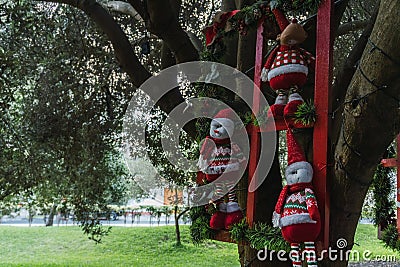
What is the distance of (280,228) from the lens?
4.62 feet

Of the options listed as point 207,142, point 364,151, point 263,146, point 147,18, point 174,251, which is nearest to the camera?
point 364,151

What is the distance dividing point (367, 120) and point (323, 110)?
0.41 ft

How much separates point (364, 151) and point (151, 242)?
7.10 meters

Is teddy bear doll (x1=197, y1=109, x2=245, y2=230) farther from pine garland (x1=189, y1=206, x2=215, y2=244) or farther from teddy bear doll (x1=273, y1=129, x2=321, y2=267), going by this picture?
teddy bear doll (x1=273, y1=129, x2=321, y2=267)

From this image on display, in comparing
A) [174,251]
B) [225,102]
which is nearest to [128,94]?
[225,102]

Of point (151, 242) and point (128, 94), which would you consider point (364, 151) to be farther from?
point (151, 242)

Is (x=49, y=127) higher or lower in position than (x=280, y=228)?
higher

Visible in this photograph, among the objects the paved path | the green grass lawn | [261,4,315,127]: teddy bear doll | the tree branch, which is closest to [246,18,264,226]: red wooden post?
[261,4,315,127]: teddy bear doll

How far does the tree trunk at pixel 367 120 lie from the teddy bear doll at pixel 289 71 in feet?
0.52

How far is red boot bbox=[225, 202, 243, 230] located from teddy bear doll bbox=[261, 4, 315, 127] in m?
0.45

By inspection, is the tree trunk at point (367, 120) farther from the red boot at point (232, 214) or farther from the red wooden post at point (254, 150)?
the red boot at point (232, 214)

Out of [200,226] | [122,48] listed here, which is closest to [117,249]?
[122,48]

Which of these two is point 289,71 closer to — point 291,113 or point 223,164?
point 291,113

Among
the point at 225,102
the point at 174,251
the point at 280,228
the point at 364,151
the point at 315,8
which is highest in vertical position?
the point at 315,8
